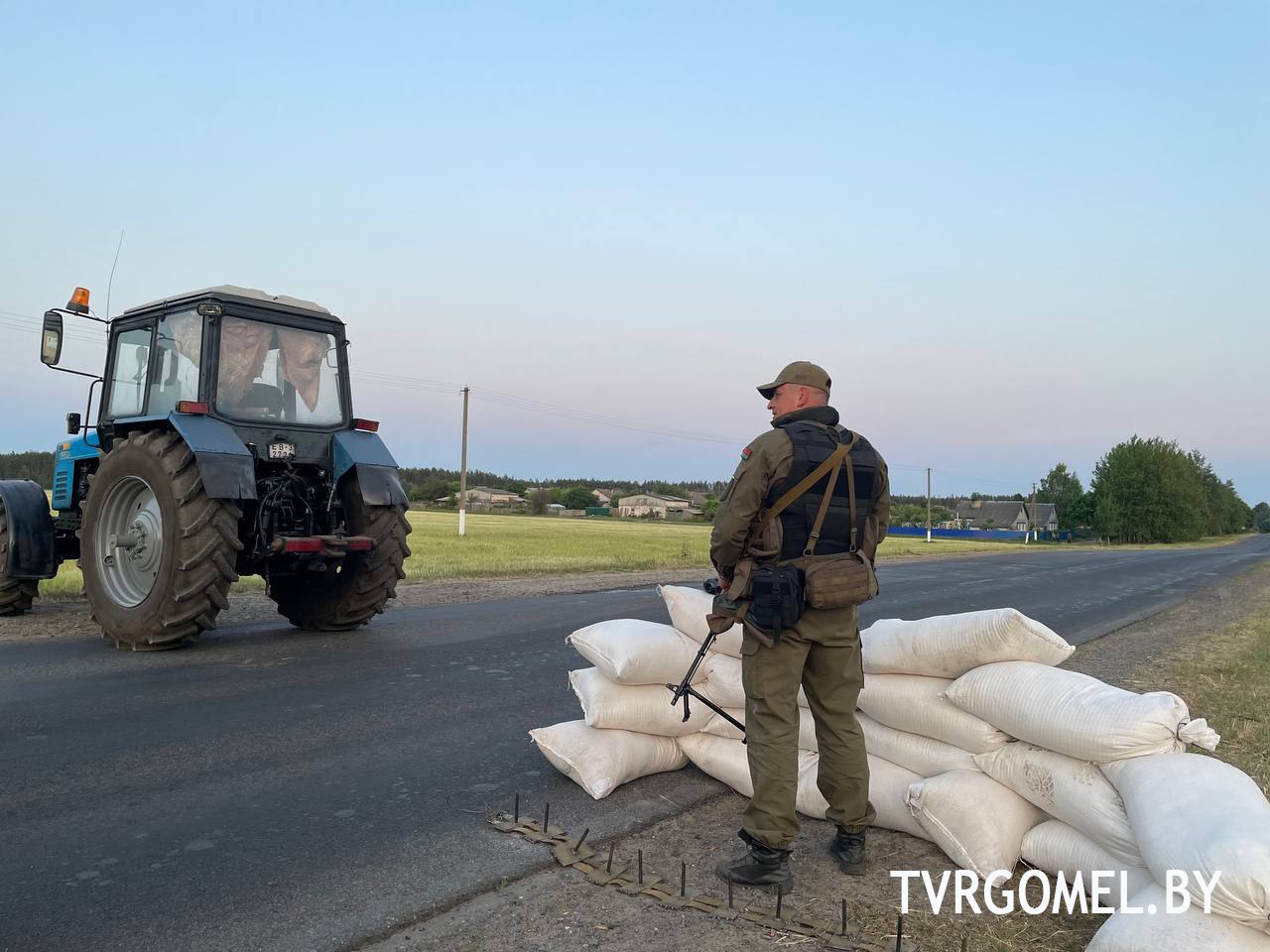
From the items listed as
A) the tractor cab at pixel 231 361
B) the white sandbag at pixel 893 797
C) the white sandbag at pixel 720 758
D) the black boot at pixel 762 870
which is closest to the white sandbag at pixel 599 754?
the white sandbag at pixel 720 758

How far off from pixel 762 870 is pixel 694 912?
1.16 ft

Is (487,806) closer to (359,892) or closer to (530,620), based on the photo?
(359,892)

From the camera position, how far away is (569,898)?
116 inches

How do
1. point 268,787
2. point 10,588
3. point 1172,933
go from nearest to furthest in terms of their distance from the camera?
point 1172,933
point 268,787
point 10,588

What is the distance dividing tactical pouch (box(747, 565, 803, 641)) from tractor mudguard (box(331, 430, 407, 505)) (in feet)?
16.8

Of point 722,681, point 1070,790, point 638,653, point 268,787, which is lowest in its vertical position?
point 268,787

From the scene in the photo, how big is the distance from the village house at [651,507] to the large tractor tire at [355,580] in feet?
215

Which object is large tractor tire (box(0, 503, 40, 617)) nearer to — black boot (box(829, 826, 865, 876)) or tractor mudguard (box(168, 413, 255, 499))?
tractor mudguard (box(168, 413, 255, 499))

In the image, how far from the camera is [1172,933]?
2244 millimetres

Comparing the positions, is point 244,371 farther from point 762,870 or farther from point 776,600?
point 762,870

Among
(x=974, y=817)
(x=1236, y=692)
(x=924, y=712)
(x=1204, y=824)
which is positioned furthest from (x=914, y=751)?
(x=1236, y=692)

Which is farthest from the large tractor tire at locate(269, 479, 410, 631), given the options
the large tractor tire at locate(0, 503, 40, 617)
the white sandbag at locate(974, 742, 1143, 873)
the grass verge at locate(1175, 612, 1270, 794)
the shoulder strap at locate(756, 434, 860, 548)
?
the grass verge at locate(1175, 612, 1270, 794)

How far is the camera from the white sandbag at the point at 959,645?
354 cm

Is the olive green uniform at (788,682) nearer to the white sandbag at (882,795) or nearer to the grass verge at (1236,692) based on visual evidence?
the white sandbag at (882,795)
